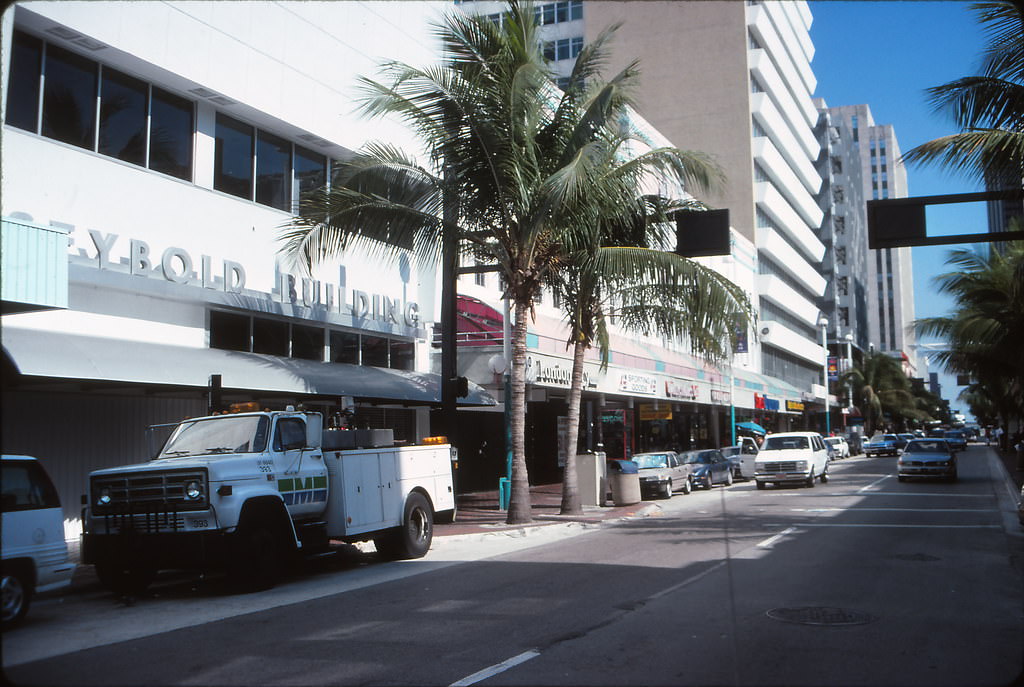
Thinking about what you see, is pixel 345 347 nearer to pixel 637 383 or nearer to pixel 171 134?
pixel 171 134

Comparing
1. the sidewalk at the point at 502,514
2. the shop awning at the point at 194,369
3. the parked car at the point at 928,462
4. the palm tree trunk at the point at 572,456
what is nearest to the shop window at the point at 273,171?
the shop awning at the point at 194,369

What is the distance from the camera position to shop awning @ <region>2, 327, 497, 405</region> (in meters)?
12.9

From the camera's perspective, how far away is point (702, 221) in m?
14.9

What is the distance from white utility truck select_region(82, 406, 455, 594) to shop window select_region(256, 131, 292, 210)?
900 cm

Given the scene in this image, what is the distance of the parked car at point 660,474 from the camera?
27.1m

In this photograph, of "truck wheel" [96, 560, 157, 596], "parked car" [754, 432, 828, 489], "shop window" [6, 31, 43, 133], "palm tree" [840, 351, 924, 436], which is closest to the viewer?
"truck wheel" [96, 560, 157, 596]

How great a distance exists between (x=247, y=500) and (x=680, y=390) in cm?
3280

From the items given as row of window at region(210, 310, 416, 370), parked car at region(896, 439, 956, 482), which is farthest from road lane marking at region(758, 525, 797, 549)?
parked car at region(896, 439, 956, 482)

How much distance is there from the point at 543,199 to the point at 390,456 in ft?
20.7

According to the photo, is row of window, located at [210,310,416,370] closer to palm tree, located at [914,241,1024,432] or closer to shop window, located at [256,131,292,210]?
shop window, located at [256,131,292,210]

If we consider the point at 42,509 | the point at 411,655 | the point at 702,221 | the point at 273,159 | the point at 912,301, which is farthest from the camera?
the point at 912,301

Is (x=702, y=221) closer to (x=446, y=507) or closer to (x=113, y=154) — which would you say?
(x=446, y=507)

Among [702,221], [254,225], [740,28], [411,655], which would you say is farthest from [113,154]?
[740,28]

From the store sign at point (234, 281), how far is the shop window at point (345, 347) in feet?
2.26
